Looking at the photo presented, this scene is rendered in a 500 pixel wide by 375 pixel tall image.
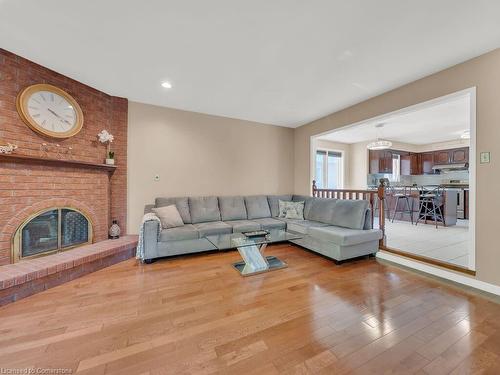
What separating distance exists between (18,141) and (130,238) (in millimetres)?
1819

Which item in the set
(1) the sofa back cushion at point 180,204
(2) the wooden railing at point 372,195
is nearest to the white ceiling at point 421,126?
(2) the wooden railing at point 372,195

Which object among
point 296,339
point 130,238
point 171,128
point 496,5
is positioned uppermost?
point 496,5

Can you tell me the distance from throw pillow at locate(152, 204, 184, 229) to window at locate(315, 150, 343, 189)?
450 cm

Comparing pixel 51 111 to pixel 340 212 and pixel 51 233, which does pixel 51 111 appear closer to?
pixel 51 233

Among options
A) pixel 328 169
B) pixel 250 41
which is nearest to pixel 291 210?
pixel 250 41

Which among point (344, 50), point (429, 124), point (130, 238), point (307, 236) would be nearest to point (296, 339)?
point (307, 236)

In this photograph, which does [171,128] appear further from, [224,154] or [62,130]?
[62,130]

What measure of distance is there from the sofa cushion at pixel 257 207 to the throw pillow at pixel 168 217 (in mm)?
1369

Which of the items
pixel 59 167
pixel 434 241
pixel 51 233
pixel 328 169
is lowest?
pixel 434 241

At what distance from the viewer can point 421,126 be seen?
208 inches

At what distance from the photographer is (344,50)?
2.32 metres

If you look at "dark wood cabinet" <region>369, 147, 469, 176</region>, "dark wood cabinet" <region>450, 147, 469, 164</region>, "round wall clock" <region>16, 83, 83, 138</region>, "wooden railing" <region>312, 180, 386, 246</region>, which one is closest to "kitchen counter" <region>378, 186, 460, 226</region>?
"dark wood cabinet" <region>369, 147, 469, 176</region>

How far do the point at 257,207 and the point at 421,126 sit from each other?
4.45 m

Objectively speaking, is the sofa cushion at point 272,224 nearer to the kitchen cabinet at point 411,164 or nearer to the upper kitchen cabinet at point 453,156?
the kitchen cabinet at point 411,164
